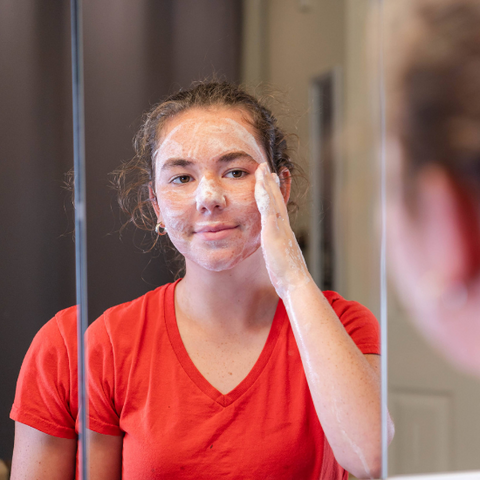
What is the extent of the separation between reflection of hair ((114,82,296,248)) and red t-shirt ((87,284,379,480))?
Answer: 127 millimetres

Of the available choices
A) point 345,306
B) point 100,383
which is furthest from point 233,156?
point 100,383

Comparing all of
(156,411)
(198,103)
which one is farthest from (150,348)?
(198,103)

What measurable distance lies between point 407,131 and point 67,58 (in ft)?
1.64

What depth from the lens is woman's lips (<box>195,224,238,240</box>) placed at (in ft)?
2.26

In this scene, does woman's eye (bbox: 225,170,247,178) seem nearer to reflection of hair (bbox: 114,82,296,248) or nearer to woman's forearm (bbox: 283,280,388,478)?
reflection of hair (bbox: 114,82,296,248)

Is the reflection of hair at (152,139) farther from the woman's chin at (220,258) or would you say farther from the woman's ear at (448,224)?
the woman's ear at (448,224)

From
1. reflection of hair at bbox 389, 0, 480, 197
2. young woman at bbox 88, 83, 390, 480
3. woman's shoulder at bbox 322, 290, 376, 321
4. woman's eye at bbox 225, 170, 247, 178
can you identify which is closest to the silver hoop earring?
young woman at bbox 88, 83, 390, 480

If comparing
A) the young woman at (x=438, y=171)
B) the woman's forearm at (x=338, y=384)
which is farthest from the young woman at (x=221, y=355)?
the young woman at (x=438, y=171)

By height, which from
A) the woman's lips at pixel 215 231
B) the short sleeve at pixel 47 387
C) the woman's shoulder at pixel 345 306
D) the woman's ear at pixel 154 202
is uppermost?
the woman's ear at pixel 154 202

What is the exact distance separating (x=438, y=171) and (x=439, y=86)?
0.38 feet

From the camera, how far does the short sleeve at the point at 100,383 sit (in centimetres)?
68

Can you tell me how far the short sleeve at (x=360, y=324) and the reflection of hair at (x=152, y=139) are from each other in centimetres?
22

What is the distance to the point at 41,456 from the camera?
2.19 feet

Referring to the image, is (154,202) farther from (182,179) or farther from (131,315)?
(131,315)
